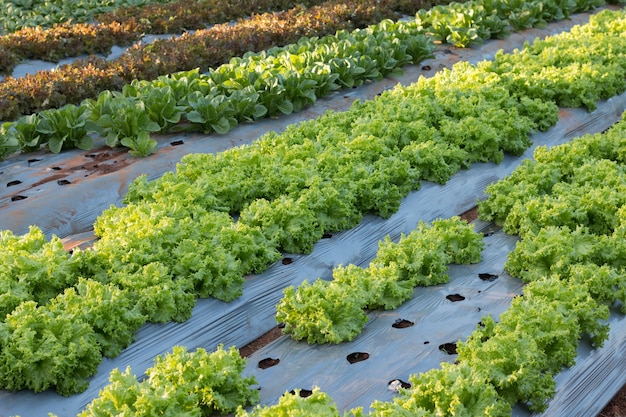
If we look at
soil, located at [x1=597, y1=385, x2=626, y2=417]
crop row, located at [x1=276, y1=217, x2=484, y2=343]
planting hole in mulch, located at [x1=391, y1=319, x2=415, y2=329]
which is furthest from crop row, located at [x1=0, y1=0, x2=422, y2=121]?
soil, located at [x1=597, y1=385, x2=626, y2=417]

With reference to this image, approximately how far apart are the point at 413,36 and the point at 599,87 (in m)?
3.01

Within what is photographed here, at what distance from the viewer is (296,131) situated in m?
7.75

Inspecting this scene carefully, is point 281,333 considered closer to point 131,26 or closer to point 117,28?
point 117,28

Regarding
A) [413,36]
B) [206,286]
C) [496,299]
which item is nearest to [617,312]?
[496,299]

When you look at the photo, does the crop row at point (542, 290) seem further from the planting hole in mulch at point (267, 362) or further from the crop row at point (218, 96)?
the crop row at point (218, 96)

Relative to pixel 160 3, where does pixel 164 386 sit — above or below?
below

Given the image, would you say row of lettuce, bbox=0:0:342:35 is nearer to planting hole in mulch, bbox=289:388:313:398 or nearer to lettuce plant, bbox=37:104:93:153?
lettuce plant, bbox=37:104:93:153

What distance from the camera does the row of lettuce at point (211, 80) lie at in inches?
318

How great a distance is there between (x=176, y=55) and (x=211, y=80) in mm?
1912

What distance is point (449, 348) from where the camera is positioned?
16.7ft

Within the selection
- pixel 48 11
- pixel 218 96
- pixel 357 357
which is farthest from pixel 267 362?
pixel 48 11

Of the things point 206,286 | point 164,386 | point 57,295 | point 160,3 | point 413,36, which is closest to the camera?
point 164,386

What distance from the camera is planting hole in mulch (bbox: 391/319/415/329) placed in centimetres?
538

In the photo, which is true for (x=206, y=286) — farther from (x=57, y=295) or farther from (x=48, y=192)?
(x=48, y=192)
